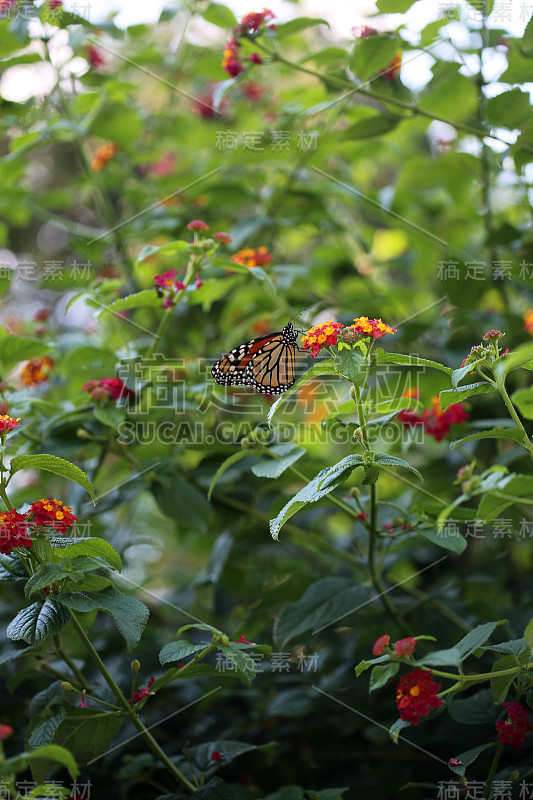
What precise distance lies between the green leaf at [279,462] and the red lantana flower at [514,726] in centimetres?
64

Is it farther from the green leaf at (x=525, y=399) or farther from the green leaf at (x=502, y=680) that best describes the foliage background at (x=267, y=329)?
the green leaf at (x=525, y=399)

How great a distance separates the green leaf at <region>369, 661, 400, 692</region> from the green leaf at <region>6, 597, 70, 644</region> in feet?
1.89

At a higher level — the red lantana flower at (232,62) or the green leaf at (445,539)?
the red lantana flower at (232,62)

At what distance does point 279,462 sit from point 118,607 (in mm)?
438

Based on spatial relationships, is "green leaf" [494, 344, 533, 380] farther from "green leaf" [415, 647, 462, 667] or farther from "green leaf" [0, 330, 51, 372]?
"green leaf" [0, 330, 51, 372]

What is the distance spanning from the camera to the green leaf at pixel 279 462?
4.45ft

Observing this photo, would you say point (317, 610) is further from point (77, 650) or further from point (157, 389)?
point (77, 650)

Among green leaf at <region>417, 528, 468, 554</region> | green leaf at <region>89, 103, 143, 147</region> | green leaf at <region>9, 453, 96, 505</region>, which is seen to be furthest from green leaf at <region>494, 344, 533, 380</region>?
green leaf at <region>89, 103, 143, 147</region>

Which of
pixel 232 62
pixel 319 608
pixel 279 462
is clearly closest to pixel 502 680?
pixel 319 608

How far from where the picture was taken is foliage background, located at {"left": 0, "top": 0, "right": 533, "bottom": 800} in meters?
1.74

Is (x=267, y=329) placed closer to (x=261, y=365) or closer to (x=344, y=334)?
(x=261, y=365)

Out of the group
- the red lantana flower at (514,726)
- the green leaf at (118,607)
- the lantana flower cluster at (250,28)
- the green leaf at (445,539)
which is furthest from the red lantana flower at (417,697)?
the lantana flower cluster at (250,28)

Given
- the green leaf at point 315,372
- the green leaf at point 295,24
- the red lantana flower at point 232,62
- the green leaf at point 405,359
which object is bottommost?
the green leaf at point 315,372

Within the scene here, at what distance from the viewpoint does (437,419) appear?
68.8 inches
